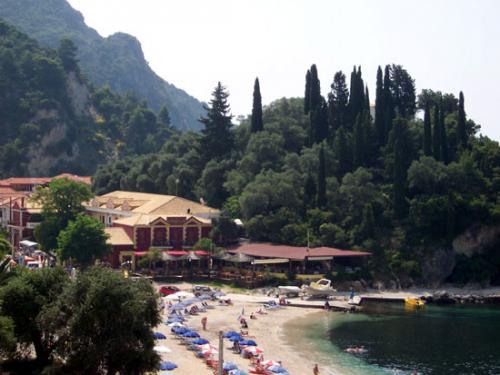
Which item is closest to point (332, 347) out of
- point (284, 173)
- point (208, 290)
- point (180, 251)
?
point (208, 290)

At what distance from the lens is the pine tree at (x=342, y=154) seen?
3526 inches

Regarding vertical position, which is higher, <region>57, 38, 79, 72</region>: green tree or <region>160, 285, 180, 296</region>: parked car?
<region>57, 38, 79, 72</region>: green tree

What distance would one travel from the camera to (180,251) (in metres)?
79.0

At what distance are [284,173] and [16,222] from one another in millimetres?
34094

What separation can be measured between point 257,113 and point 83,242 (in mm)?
34688

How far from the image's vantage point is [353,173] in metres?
85.7

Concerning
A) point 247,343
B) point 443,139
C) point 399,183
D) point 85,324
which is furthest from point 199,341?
point 443,139

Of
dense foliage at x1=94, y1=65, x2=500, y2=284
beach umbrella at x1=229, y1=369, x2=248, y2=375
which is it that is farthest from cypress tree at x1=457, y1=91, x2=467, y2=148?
beach umbrella at x1=229, y1=369, x2=248, y2=375

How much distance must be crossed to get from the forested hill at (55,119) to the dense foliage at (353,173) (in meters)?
49.6

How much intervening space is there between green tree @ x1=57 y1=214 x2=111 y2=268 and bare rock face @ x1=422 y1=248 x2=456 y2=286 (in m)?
31.8

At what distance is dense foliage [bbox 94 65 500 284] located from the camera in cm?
7906

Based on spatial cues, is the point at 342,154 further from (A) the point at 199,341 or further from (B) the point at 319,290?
(A) the point at 199,341

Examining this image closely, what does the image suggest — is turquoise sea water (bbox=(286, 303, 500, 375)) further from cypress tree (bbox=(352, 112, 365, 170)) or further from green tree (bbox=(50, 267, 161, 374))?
cypress tree (bbox=(352, 112, 365, 170))

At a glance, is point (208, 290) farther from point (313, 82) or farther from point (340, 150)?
point (313, 82)
